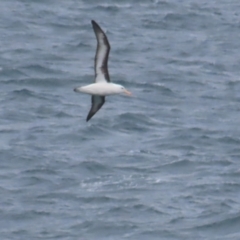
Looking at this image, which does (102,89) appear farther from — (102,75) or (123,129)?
(123,129)

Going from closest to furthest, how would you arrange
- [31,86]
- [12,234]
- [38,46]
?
[12,234], [31,86], [38,46]

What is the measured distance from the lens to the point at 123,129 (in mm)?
35875

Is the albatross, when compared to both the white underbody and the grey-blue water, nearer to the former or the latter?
the white underbody

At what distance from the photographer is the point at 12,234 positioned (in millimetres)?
29531

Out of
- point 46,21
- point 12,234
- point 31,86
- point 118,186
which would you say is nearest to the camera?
point 12,234

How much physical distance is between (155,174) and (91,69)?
8430mm

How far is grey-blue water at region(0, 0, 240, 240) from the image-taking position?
3042 cm

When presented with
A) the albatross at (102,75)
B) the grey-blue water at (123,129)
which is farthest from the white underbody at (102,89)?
the grey-blue water at (123,129)

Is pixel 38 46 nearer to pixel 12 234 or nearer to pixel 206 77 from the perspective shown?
pixel 206 77

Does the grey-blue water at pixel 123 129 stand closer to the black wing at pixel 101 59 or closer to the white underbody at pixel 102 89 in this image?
the white underbody at pixel 102 89

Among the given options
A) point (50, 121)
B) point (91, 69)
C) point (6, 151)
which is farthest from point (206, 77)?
point (6, 151)

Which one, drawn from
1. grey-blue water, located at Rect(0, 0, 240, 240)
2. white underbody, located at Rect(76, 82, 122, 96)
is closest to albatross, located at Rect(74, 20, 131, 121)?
white underbody, located at Rect(76, 82, 122, 96)

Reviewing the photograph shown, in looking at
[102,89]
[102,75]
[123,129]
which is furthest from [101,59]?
[123,129]

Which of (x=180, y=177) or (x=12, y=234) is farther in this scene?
(x=180, y=177)
